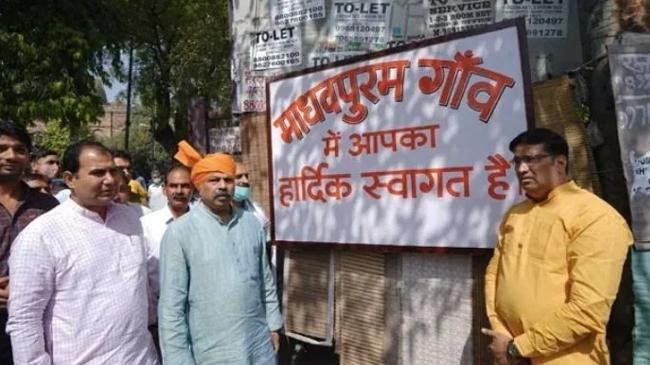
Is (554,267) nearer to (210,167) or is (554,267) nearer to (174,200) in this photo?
(210,167)

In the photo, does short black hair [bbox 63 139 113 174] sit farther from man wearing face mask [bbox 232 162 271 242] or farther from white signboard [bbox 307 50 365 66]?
white signboard [bbox 307 50 365 66]

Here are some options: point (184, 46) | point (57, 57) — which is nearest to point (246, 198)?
point (57, 57)

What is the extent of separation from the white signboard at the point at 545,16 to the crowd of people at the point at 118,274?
2.08 metres

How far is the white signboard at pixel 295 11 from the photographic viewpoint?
4.88 metres

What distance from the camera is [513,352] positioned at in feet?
8.79

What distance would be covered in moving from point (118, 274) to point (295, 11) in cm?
298

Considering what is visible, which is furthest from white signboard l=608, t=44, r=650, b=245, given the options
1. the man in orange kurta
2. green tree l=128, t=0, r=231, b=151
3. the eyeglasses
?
green tree l=128, t=0, r=231, b=151

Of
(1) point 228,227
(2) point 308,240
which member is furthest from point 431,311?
(1) point 228,227

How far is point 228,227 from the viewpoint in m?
3.07

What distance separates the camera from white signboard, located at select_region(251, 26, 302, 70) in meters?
→ 5.03

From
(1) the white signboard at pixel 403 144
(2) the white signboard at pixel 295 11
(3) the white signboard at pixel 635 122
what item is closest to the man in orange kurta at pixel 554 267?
(3) the white signboard at pixel 635 122

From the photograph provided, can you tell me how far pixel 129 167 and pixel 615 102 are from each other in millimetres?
3096

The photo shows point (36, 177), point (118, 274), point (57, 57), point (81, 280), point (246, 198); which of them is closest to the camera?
point (81, 280)

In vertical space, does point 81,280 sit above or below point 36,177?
below
